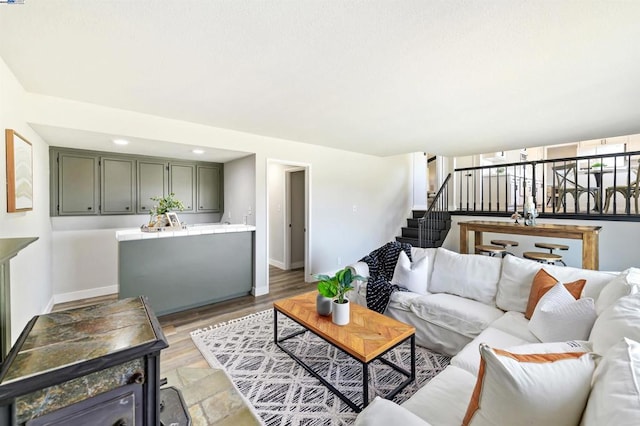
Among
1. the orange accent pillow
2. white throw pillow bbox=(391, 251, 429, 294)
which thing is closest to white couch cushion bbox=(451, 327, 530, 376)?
the orange accent pillow

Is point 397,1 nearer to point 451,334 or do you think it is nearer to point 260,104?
point 260,104

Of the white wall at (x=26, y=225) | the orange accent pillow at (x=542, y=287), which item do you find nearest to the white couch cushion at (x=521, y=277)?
the orange accent pillow at (x=542, y=287)

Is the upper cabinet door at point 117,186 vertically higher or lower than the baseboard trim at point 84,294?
higher

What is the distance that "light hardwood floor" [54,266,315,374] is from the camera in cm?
243

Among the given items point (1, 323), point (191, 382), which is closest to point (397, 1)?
point (1, 323)

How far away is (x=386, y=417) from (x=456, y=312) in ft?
5.31

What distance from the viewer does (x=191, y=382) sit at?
82.7 inches

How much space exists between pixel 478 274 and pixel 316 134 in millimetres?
2647

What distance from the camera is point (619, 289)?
63.2 inches

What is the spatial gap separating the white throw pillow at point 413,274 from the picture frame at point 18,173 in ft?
10.8

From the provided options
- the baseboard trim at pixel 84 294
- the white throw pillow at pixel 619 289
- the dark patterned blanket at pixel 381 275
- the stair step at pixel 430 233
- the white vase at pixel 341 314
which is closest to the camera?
the white throw pillow at pixel 619 289

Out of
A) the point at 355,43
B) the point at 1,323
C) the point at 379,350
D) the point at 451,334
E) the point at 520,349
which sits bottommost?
the point at 451,334

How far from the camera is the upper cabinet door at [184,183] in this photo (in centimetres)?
454

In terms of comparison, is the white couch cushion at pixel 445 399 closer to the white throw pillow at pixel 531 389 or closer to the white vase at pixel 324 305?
the white throw pillow at pixel 531 389
